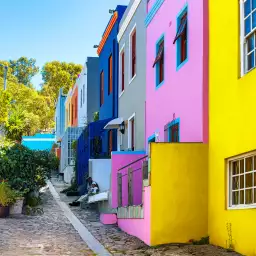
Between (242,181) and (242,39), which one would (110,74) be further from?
(242,181)

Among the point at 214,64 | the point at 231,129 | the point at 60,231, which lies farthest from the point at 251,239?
the point at 60,231

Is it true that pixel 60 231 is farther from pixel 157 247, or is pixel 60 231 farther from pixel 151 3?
pixel 151 3

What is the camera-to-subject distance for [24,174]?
778 inches

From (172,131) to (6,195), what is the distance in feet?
19.4

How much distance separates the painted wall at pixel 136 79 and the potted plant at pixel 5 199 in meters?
4.10

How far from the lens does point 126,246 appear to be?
39.8 ft

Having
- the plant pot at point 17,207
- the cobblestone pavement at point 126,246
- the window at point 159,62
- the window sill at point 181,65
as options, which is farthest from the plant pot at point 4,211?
the window sill at point 181,65

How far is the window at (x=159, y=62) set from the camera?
15.2 metres

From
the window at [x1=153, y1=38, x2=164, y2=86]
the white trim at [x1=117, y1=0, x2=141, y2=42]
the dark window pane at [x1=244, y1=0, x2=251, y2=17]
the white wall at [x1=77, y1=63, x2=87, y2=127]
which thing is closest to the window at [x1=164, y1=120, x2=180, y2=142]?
the window at [x1=153, y1=38, x2=164, y2=86]

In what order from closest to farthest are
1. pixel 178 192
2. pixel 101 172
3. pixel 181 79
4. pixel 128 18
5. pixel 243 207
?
1. pixel 243 207
2. pixel 178 192
3. pixel 181 79
4. pixel 128 18
5. pixel 101 172

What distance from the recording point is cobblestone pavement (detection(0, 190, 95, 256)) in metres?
11.4

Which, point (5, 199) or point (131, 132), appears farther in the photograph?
point (131, 132)

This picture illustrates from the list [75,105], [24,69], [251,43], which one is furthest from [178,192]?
[24,69]

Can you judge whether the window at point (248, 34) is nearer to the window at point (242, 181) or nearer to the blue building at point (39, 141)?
the window at point (242, 181)
